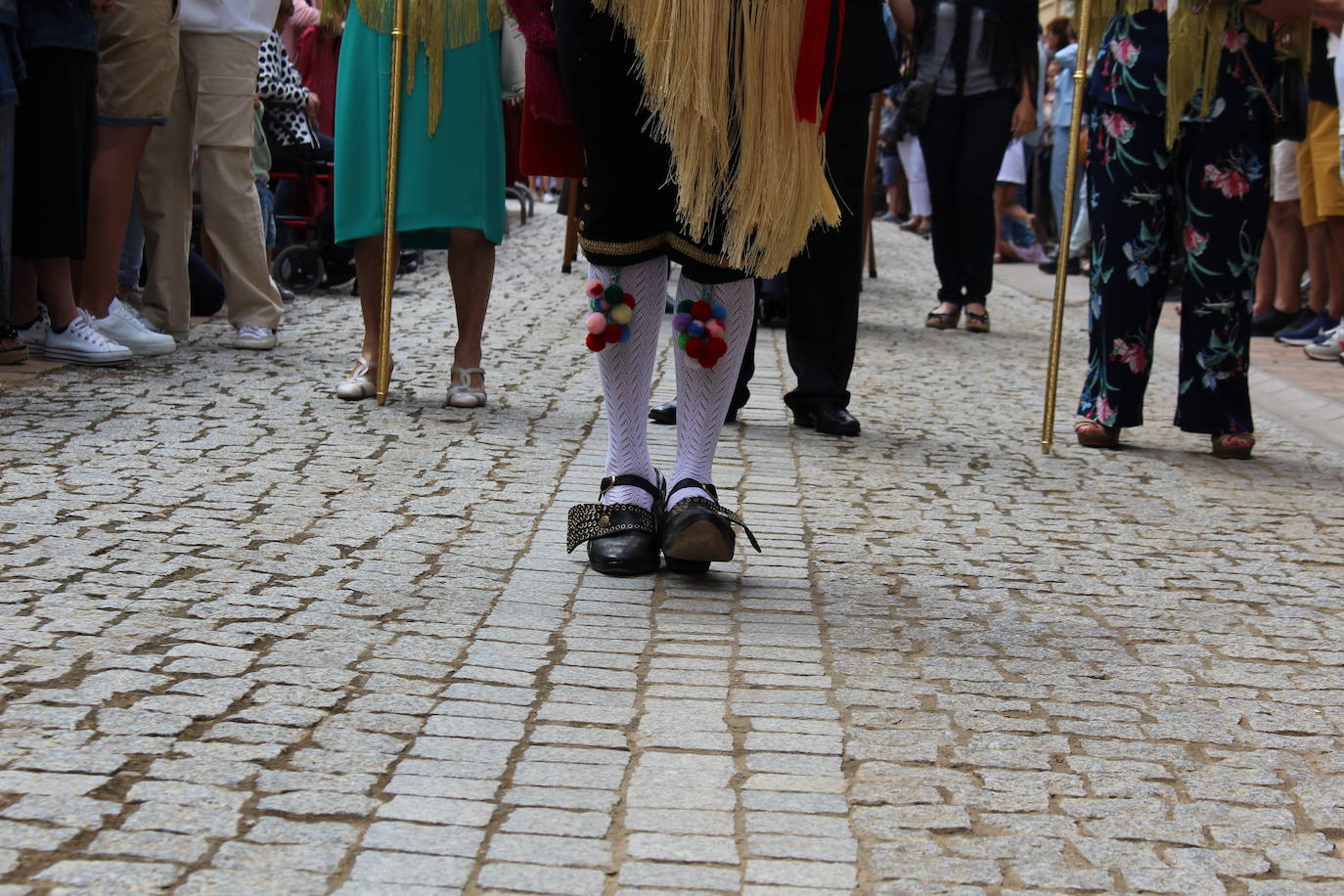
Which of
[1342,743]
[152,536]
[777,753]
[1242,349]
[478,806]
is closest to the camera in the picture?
[478,806]

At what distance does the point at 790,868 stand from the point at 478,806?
0.45 m

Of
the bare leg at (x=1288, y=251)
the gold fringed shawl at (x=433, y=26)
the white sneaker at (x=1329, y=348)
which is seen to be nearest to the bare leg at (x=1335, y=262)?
the white sneaker at (x=1329, y=348)

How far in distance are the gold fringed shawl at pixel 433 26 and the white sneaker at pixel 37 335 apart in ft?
5.70

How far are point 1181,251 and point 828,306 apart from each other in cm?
117

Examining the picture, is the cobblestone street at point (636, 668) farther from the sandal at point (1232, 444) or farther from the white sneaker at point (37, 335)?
the white sneaker at point (37, 335)

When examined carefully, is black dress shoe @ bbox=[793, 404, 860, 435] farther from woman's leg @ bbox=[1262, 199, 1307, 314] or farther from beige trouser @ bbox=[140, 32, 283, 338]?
woman's leg @ bbox=[1262, 199, 1307, 314]

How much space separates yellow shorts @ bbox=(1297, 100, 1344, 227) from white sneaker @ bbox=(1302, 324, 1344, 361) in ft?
1.89

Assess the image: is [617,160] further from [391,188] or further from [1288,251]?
[1288,251]

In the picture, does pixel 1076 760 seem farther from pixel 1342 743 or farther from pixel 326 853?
pixel 326 853

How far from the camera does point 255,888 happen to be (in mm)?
1967

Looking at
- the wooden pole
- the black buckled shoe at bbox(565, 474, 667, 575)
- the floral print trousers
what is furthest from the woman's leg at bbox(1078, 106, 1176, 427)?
the wooden pole

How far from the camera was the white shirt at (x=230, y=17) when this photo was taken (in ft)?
21.1

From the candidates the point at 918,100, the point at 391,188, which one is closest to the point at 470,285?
the point at 391,188

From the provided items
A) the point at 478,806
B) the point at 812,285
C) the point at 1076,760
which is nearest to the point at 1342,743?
the point at 1076,760
